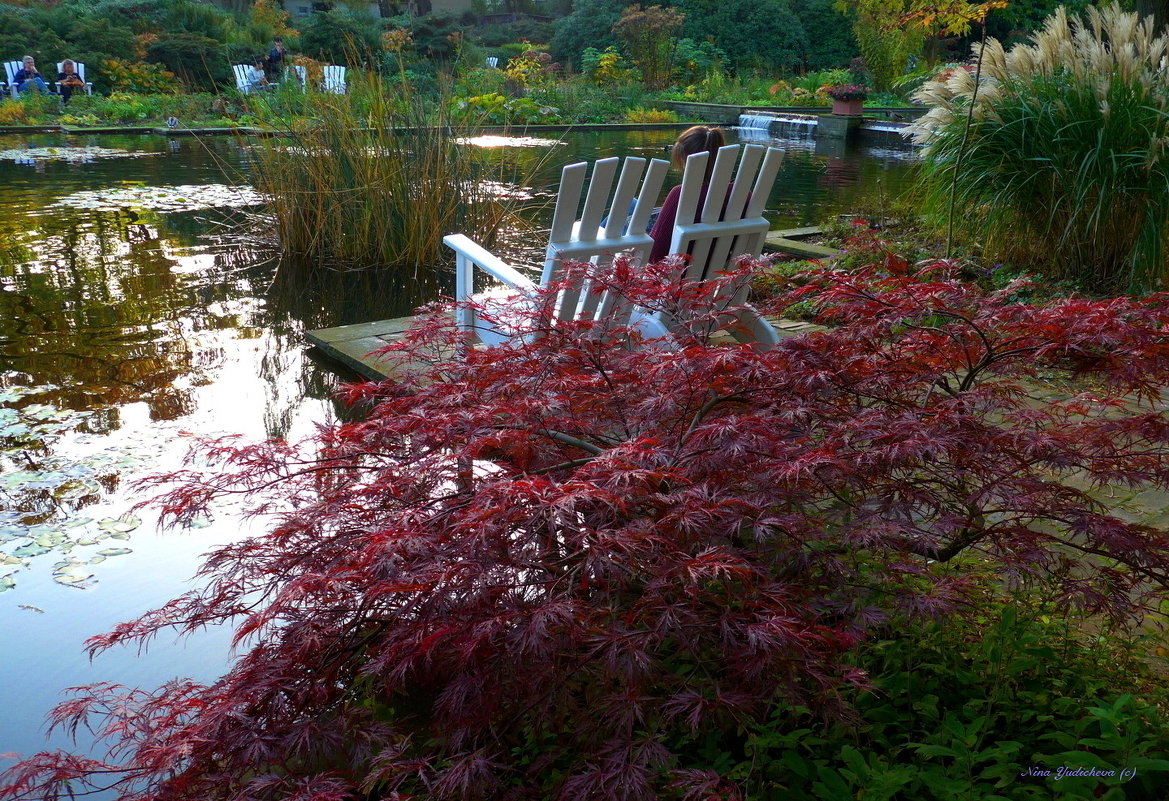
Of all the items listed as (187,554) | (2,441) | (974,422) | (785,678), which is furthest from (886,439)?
(2,441)

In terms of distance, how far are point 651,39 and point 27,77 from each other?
13135mm

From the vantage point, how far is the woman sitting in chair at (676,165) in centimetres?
309

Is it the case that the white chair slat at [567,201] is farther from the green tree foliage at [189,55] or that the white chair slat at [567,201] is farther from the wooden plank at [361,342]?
the green tree foliage at [189,55]

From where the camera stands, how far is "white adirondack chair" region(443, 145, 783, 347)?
2387 millimetres

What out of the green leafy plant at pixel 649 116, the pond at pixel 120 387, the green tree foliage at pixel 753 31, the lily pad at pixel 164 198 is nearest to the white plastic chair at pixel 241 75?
the lily pad at pixel 164 198

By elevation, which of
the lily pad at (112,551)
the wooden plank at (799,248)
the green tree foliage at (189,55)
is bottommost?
the lily pad at (112,551)

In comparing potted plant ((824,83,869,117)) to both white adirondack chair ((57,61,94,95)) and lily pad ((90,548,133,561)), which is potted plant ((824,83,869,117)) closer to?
white adirondack chair ((57,61,94,95))

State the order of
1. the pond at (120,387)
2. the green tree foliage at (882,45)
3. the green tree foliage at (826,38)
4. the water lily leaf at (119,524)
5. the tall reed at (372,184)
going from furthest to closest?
the green tree foliage at (826,38) < the green tree foliage at (882,45) < the tall reed at (372,184) < the water lily leaf at (119,524) < the pond at (120,387)

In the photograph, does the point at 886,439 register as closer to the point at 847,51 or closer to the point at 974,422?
the point at 974,422

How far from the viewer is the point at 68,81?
1542 centimetres

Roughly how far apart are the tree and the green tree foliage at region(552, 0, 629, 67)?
1535 mm

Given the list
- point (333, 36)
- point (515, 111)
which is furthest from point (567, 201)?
point (333, 36)

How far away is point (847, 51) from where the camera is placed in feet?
80.7

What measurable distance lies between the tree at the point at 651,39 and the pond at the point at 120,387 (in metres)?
14.9
